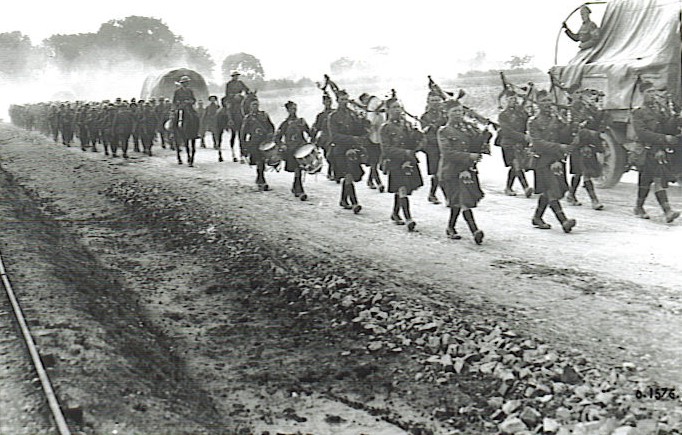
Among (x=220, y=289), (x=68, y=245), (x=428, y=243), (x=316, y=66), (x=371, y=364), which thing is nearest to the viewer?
(x=371, y=364)

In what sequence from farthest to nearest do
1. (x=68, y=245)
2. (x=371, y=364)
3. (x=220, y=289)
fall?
(x=68, y=245)
(x=220, y=289)
(x=371, y=364)

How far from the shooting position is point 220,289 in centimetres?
766

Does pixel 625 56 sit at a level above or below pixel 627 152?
above

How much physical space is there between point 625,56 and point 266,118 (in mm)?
6059

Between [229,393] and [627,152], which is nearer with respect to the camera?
[229,393]

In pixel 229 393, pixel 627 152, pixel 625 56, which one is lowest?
pixel 229 393

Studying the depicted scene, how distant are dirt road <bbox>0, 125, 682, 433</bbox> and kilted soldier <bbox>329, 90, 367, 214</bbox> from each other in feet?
1.91

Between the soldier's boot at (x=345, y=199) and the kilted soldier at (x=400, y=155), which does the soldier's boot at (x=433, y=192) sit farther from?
the kilted soldier at (x=400, y=155)

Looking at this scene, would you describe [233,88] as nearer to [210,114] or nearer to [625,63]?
[210,114]

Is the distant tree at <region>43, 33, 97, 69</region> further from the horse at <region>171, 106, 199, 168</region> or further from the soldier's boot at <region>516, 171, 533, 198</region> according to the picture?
the soldier's boot at <region>516, 171, 533, 198</region>

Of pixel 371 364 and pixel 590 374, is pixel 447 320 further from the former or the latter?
pixel 590 374

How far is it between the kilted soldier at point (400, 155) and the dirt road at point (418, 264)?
0.49m

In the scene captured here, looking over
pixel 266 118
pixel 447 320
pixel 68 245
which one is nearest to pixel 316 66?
pixel 266 118

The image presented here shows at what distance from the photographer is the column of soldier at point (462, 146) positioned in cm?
884
